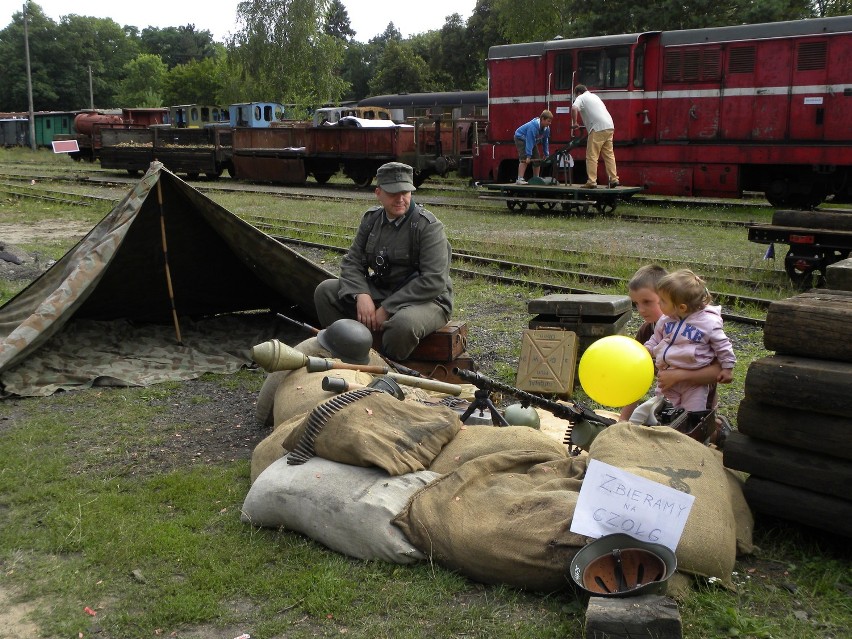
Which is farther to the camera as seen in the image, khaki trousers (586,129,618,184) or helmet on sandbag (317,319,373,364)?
khaki trousers (586,129,618,184)

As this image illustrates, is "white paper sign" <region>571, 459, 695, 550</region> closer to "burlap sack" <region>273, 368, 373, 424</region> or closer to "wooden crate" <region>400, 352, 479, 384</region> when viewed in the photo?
"burlap sack" <region>273, 368, 373, 424</region>

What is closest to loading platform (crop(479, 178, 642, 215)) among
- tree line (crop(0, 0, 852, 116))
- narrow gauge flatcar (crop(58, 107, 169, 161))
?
tree line (crop(0, 0, 852, 116))

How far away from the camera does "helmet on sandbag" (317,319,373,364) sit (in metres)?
5.00

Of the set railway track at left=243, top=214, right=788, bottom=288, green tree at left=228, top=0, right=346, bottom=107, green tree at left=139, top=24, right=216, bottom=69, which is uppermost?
green tree at left=139, top=24, right=216, bottom=69

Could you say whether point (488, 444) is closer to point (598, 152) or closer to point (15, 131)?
point (598, 152)

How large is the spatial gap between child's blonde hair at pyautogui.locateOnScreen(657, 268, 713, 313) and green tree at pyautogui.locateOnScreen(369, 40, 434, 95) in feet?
214

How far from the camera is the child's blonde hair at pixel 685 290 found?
4.13 meters

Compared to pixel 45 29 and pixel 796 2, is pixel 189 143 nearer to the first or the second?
pixel 796 2

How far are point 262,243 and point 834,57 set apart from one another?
514 inches

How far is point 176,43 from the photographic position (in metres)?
132

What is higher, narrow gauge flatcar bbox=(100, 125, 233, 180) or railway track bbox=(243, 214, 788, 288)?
narrow gauge flatcar bbox=(100, 125, 233, 180)

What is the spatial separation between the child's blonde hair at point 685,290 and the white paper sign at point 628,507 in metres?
1.19

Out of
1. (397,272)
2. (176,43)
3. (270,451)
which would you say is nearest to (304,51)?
(397,272)

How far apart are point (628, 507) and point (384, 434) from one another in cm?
112
